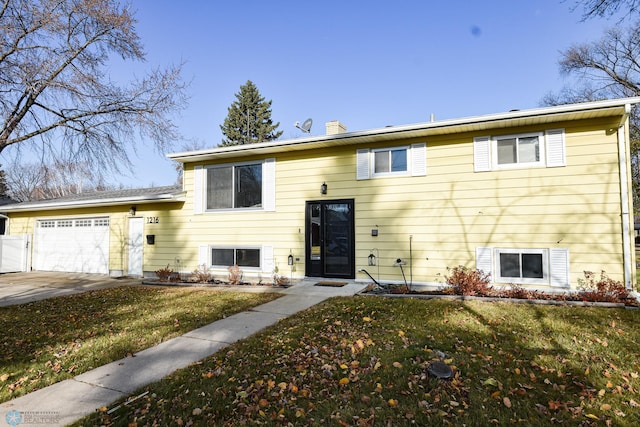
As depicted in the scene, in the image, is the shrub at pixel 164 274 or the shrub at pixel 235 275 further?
the shrub at pixel 164 274

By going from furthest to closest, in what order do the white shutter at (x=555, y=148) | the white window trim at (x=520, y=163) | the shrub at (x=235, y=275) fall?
1. the shrub at (x=235, y=275)
2. the white window trim at (x=520, y=163)
3. the white shutter at (x=555, y=148)

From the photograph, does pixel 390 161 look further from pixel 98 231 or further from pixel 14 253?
pixel 14 253

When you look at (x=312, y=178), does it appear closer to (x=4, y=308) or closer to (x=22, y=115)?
(x=4, y=308)

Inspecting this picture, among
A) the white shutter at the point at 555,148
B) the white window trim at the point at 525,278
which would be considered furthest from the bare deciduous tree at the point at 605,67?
the white window trim at the point at 525,278

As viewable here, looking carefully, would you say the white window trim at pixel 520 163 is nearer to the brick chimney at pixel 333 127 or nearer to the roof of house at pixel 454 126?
the roof of house at pixel 454 126

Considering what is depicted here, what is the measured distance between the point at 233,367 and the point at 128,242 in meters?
9.23

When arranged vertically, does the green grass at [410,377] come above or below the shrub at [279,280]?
below

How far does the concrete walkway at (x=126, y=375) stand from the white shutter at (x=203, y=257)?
4443 millimetres

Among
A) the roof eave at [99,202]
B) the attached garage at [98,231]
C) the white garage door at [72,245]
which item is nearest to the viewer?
the roof eave at [99,202]

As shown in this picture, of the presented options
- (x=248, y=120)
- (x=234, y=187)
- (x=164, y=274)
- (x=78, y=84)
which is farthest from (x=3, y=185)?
(x=234, y=187)

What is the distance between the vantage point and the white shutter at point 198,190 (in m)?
10.0

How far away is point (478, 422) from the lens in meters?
2.53

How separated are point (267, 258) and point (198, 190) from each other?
3.00 meters

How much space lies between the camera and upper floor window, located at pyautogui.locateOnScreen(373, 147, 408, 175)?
7969 millimetres
